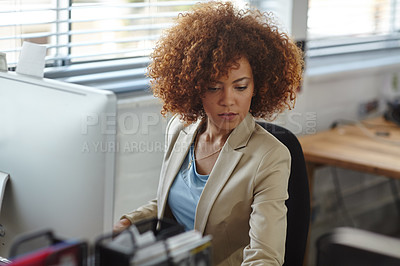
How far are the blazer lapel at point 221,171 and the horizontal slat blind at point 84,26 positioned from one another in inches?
32.0

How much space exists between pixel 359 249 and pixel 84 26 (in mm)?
1516

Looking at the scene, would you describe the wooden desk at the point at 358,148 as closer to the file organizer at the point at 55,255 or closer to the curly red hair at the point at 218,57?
the curly red hair at the point at 218,57

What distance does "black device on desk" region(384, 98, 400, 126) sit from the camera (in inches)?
115

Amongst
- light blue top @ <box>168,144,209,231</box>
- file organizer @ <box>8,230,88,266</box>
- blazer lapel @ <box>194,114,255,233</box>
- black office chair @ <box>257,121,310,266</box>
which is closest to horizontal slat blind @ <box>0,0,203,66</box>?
light blue top @ <box>168,144,209,231</box>

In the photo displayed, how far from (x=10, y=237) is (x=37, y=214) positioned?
12cm

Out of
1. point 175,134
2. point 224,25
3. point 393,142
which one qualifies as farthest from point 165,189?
point 393,142

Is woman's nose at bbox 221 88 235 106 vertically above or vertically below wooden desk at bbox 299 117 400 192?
above

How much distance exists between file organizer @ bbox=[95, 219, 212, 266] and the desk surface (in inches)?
60.4

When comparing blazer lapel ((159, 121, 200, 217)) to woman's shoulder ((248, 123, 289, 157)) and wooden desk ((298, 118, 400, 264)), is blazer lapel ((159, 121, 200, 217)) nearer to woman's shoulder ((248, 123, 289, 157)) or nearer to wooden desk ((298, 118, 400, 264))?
woman's shoulder ((248, 123, 289, 157))

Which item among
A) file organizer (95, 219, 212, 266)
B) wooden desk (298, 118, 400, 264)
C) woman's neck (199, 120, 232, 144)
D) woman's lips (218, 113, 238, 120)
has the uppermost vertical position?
woman's lips (218, 113, 238, 120)

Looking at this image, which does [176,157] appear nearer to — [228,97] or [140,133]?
[228,97]

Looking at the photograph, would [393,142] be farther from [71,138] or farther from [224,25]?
[71,138]

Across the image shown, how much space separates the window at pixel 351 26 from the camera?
2986 millimetres

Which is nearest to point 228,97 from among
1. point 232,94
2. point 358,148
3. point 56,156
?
point 232,94
